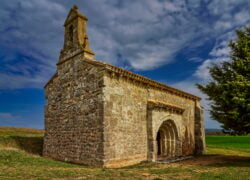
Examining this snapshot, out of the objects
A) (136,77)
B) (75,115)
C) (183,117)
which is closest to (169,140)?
(183,117)

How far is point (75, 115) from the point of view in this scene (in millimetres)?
12078

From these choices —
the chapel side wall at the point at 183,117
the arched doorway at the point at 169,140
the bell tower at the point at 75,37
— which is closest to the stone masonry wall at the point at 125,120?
the chapel side wall at the point at 183,117

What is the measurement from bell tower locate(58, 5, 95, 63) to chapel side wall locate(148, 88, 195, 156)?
4864 millimetres

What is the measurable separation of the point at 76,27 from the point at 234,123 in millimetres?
11080

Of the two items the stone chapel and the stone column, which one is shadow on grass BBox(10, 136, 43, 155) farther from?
the stone column

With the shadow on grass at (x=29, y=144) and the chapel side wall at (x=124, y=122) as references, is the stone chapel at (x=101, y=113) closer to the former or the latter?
the chapel side wall at (x=124, y=122)

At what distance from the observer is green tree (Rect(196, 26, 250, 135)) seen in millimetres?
11133

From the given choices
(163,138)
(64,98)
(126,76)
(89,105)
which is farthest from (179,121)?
(64,98)

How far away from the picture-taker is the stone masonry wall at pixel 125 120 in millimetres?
10367

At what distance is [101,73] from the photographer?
34.8 feet

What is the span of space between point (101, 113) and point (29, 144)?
338 inches

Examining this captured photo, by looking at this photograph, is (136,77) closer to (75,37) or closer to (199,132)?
(75,37)

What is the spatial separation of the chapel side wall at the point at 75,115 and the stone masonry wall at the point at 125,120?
1.35 feet

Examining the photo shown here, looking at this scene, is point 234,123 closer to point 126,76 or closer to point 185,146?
point 185,146
